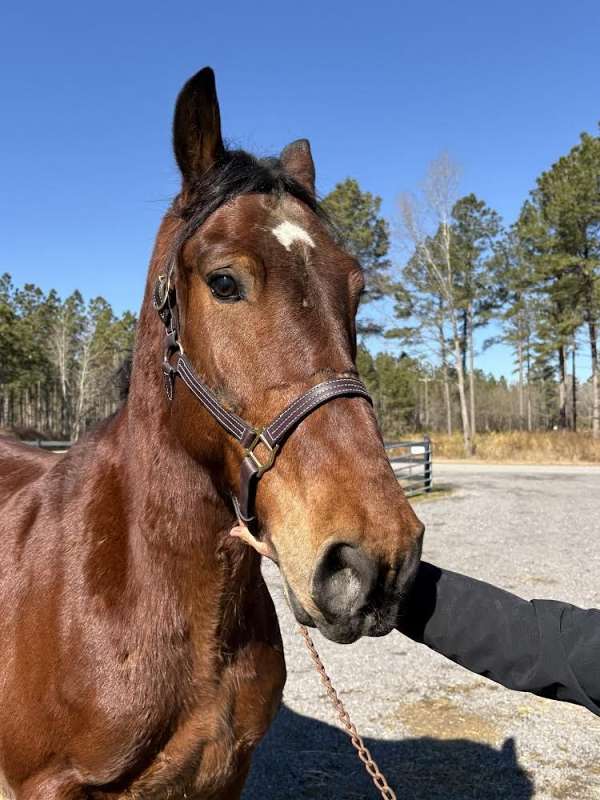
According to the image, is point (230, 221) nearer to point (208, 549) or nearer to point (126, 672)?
point (208, 549)

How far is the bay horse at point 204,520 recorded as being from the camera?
1561mm

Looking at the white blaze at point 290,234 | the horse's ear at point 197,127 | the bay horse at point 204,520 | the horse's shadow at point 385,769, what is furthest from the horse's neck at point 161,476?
the horse's shadow at point 385,769

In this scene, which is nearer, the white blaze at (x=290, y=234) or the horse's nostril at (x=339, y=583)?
the horse's nostril at (x=339, y=583)

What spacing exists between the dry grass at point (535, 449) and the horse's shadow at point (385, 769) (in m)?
25.1

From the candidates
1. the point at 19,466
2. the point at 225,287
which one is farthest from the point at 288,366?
the point at 19,466

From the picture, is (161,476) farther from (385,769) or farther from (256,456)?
(385,769)

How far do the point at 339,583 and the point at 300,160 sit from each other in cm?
180

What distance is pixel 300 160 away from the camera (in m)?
2.55

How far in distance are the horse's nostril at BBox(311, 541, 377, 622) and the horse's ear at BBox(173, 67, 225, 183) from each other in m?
1.41

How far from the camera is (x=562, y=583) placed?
8.33m

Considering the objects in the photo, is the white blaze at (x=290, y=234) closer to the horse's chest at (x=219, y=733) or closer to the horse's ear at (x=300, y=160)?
the horse's ear at (x=300, y=160)

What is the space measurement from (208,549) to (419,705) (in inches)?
148

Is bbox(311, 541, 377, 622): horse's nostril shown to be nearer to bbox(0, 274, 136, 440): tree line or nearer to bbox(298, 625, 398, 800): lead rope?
bbox(298, 625, 398, 800): lead rope

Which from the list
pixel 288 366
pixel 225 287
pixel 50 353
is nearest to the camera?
pixel 288 366
